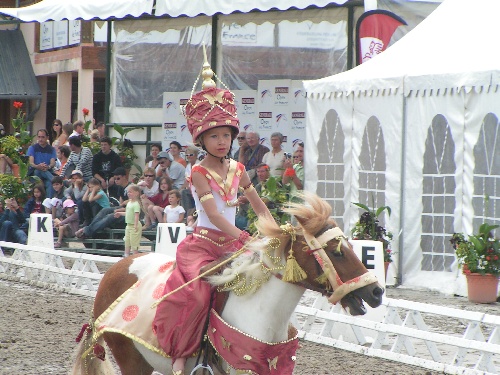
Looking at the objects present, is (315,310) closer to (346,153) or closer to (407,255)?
(407,255)

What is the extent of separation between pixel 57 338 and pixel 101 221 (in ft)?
23.1

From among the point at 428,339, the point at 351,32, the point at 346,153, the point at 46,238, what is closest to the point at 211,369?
the point at 428,339

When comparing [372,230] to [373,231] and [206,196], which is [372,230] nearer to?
[373,231]

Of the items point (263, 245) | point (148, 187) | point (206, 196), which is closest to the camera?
point (263, 245)

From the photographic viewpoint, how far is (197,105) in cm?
569

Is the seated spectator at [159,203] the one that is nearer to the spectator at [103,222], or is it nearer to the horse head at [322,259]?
the spectator at [103,222]

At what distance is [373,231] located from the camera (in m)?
13.6

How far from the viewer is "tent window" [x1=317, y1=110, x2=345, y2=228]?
49.7 feet

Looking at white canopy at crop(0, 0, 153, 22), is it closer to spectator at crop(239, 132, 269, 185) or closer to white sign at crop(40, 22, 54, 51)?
spectator at crop(239, 132, 269, 185)

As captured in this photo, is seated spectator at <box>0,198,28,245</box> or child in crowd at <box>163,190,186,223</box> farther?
seated spectator at <box>0,198,28,245</box>

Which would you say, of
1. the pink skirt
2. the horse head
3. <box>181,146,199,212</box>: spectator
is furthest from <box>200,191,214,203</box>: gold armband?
<box>181,146,199,212</box>: spectator

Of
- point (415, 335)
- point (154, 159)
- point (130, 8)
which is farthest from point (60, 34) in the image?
point (415, 335)

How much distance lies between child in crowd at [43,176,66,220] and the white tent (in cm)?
485

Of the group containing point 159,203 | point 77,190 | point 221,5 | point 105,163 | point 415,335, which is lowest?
point 415,335
